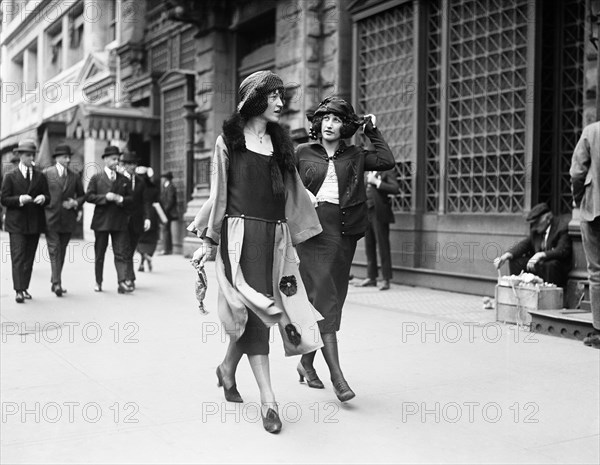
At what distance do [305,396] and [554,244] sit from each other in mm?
4429

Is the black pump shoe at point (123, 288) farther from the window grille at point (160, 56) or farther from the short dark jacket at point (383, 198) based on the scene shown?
the window grille at point (160, 56)

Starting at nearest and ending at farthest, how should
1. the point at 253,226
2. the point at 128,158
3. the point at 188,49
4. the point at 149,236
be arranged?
the point at 253,226
the point at 128,158
the point at 149,236
the point at 188,49

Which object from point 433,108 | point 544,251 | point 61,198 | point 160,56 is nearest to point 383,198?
point 433,108

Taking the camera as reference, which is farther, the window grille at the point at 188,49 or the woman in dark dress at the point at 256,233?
the window grille at the point at 188,49

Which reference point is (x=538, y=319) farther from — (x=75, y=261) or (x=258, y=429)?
(x=75, y=261)

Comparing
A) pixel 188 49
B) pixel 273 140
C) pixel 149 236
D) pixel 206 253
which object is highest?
pixel 188 49

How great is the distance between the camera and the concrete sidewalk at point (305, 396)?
14.6 feet

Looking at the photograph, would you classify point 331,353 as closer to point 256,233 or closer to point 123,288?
point 256,233

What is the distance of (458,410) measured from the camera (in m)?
5.28

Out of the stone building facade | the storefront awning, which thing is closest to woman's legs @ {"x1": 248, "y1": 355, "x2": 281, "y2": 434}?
the stone building facade

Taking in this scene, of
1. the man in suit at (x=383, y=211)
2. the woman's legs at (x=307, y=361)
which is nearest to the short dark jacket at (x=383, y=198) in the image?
the man in suit at (x=383, y=211)

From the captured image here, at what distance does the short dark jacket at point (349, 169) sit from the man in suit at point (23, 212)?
5649 mm

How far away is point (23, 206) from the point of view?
34.2ft

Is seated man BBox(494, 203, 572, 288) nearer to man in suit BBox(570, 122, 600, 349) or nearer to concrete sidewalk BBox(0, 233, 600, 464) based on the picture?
concrete sidewalk BBox(0, 233, 600, 464)
